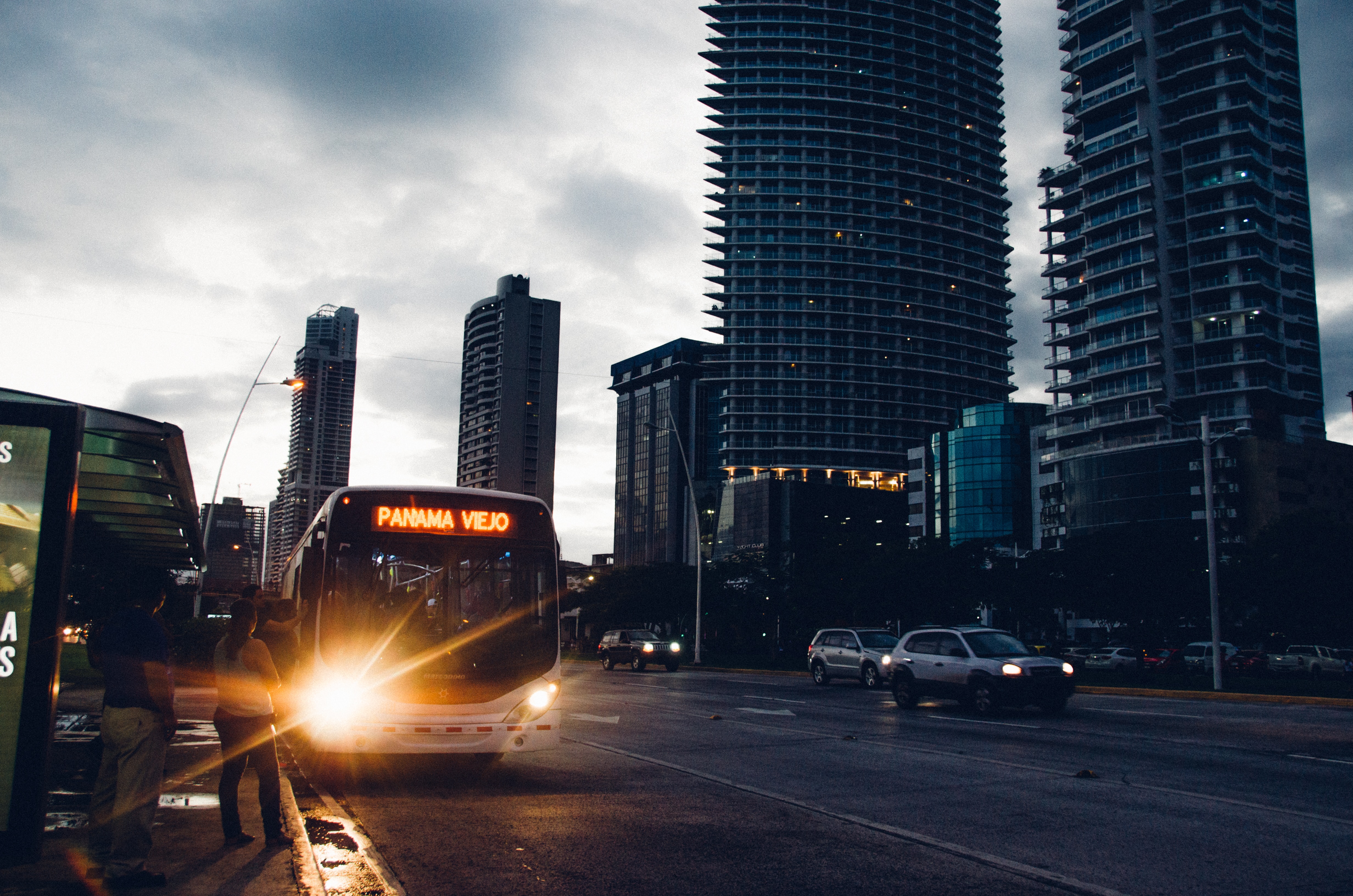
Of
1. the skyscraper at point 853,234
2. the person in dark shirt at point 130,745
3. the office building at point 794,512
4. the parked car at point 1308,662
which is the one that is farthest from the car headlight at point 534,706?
the skyscraper at point 853,234

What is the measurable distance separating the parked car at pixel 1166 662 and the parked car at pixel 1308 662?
3.89 metres

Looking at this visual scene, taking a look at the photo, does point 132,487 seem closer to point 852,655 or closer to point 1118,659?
point 852,655

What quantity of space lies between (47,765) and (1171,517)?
90605 millimetres

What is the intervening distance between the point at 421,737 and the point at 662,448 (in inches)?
6671

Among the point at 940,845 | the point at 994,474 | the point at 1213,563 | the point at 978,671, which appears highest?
the point at 994,474

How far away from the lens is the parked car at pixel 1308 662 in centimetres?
4369

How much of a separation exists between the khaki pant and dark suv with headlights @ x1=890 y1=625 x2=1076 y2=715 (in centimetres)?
1460

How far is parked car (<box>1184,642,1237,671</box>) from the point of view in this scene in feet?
154

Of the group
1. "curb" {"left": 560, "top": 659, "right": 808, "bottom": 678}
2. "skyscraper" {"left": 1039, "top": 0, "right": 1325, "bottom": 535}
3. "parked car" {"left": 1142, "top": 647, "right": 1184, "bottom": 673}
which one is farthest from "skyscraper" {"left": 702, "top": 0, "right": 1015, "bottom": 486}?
"curb" {"left": 560, "top": 659, "right": 808, "bottom": 678}

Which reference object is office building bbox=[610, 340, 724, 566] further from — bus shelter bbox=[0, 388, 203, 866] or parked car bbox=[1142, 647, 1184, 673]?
bus shelter bbox=[0, 388, 203, 866]

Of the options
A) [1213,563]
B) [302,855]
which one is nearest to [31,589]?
[302,855]

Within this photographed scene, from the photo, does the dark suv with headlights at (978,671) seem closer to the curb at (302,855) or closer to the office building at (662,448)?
the curb at (302,855)

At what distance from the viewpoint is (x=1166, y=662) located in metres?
49.7

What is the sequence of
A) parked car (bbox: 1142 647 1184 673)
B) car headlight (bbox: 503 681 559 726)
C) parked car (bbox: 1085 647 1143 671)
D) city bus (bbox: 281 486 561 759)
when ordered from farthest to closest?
parked car (bbox: 1142 647 1184 673)
parked car (bbox: 1085 647 1143 671)
car headlight (bbox: 503 681 559 726)
city bus (bbox: 281 486 561 759)
